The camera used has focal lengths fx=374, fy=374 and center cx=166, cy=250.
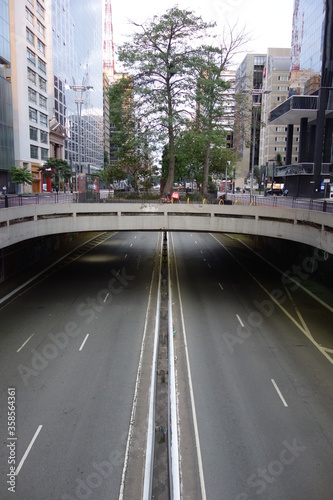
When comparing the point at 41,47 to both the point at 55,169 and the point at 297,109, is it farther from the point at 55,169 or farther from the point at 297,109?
the point at 297,109

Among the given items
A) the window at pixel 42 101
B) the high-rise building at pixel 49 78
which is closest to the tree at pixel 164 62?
the high-rise building at pixel 49 78

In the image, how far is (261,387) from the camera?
14867 millimetres

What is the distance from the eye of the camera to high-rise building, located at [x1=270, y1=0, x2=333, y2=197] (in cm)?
5059

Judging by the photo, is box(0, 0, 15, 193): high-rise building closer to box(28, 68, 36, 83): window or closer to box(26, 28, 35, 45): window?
box(28, 68, 36, 83): window

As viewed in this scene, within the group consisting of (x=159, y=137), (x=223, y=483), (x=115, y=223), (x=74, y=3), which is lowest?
(x=223, y=483)

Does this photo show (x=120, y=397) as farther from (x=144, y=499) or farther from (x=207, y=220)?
(x=207, y=220)

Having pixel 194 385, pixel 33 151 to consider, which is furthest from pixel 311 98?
pixel 33 151

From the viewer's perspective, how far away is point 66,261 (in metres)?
38.4

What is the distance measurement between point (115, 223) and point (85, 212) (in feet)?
7.72

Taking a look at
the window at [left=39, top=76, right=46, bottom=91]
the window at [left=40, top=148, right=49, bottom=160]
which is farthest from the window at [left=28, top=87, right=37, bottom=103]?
the window at [left=40, top=148, right=49, bottom=160]

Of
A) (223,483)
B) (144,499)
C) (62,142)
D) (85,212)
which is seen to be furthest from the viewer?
(62,142)

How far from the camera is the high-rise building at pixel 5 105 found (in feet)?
201

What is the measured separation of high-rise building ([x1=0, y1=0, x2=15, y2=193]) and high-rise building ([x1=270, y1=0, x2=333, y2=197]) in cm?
4533

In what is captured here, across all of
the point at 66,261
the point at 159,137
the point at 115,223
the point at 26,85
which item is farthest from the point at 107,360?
the point at 26,85
